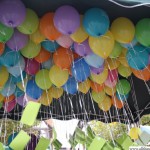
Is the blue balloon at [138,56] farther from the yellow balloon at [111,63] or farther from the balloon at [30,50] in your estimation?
the balloon at [30,50]

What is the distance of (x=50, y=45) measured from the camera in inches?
111

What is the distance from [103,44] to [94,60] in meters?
0.32

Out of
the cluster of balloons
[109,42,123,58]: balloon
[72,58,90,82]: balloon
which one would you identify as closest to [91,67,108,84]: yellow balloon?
the cluster of balloons

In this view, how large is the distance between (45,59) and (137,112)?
2.24 m

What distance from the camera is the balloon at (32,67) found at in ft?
9.98

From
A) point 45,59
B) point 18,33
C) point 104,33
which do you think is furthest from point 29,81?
point 104,33

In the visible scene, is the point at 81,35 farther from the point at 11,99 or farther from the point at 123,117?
the point at 123,117

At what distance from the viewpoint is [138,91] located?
13.7 ft

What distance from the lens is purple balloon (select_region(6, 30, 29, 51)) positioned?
2.59 m

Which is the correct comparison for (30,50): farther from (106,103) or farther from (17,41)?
(106,103)

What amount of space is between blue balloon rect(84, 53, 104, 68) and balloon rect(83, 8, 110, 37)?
0.40 meters

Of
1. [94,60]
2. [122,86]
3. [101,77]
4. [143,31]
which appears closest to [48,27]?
[94,60]

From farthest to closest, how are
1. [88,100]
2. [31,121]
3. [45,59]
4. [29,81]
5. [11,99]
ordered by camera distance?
[88,100]
[11,99]
[29,81]
[45,59]
[31,121]

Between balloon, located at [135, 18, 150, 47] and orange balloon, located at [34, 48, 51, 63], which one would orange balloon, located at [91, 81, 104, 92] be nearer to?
orange balloon, located at [34, 48, 51, 63]
